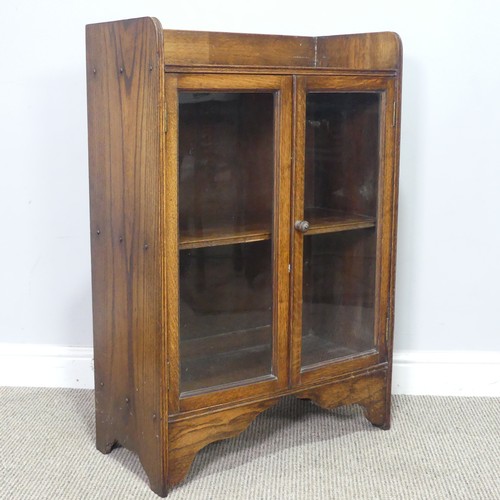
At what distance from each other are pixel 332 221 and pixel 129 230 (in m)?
0.43

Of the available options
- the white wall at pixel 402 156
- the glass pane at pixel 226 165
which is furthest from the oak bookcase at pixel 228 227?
the white wall at pixel 402 156

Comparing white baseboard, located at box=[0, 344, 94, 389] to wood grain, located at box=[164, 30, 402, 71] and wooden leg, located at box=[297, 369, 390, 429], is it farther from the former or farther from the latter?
wood grain, located at box=[164, 30, 402, 71]

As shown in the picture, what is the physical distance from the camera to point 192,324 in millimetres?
1782

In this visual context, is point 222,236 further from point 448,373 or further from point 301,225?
point 448,373

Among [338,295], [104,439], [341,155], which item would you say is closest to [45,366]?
[104,439]

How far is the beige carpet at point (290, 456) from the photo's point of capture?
Answer: 180cm

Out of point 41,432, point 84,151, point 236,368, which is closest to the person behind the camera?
point 236,368

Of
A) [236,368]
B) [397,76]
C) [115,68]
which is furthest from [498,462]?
[115,68]

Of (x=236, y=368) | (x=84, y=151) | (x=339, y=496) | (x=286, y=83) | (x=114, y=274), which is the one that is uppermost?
(x=286, y=83)

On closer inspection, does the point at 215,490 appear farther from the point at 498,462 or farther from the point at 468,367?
the point at 468,367

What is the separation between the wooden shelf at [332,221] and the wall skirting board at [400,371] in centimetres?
50

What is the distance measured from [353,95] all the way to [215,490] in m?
0.82

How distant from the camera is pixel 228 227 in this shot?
1811 millimetres

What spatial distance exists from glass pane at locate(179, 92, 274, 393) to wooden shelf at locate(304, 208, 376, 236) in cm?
11
